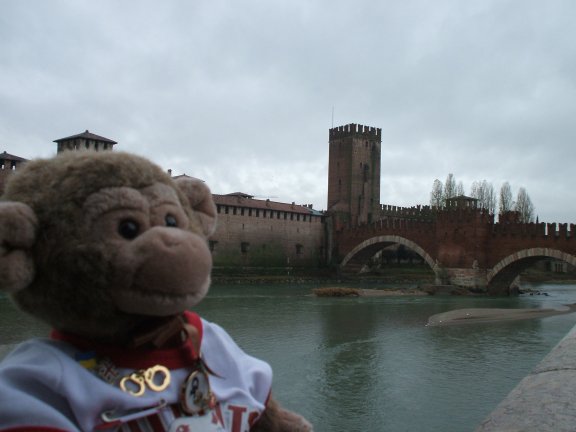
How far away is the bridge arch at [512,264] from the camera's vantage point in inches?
934

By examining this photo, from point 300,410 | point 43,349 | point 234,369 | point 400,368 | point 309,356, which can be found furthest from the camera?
point 309,356

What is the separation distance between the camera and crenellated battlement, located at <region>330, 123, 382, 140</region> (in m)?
43.9

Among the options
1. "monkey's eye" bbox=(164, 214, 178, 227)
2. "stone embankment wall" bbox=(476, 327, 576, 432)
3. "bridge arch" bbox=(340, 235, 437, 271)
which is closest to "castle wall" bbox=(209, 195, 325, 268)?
"bridge arch" bbox=(340, 235, 437, 271)

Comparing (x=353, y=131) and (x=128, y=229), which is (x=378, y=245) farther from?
(x=128, y=229)

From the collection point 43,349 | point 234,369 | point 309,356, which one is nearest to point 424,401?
point 309,356

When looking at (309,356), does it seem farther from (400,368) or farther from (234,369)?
(234,369)

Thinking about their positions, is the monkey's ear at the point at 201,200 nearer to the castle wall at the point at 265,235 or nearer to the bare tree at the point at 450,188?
the castle wall at the point at 265,235

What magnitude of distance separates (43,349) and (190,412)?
37 cm

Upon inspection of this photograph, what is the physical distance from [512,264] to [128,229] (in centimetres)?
2599

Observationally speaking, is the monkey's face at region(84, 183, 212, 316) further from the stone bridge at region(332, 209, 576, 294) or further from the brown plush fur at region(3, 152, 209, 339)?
the stone bridge at region(332, 209, 576, 294)

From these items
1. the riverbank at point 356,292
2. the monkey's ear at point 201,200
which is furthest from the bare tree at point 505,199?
the monkey's ear at point 201,200

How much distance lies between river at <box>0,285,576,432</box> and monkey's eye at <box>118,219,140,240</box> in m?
4.63

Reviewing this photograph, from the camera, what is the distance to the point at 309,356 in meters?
9.13

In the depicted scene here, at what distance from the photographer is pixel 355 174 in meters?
43.4
